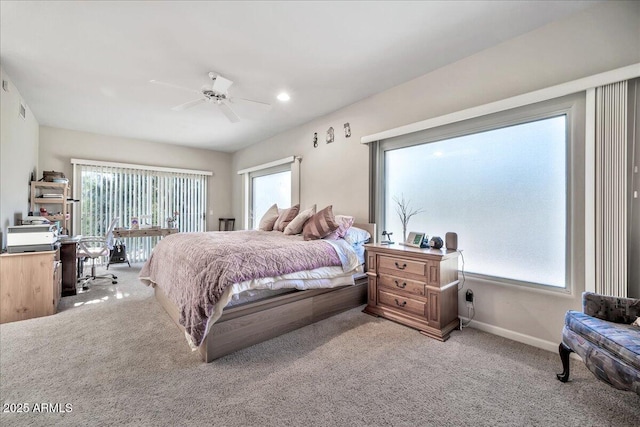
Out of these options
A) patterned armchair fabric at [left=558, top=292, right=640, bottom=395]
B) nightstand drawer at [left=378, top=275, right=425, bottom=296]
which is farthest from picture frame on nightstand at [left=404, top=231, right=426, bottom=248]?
patterned armchair fabric at [left=558, top=292, right=640, bottom=395]

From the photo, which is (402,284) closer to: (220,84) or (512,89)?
(512,89)

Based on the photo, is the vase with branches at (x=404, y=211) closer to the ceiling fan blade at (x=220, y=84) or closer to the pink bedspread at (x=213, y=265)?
the pink bedspread at (x=213, y=265)

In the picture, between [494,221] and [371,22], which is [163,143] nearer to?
[371,22]

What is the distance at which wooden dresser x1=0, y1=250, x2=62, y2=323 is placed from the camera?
8.55 ft

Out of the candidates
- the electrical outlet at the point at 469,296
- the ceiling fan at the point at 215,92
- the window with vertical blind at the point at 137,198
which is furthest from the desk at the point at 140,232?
the electrical outlet at the point at 469,296

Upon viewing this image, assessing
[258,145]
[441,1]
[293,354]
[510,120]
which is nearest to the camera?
[441,1]

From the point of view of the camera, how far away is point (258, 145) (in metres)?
5.82

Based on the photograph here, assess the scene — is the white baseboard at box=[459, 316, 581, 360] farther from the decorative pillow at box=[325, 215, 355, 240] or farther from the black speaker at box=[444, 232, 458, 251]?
the decorative pillow at box=[325, 215, 355, 240]

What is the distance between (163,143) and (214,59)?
4.16 meters

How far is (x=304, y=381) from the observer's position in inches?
67.7

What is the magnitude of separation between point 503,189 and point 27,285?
4.79 meters

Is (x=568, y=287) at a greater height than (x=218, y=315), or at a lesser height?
greater

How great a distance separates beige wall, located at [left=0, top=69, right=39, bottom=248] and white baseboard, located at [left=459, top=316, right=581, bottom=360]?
16.5 ft

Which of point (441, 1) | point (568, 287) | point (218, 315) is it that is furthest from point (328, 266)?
point (441, 1)
